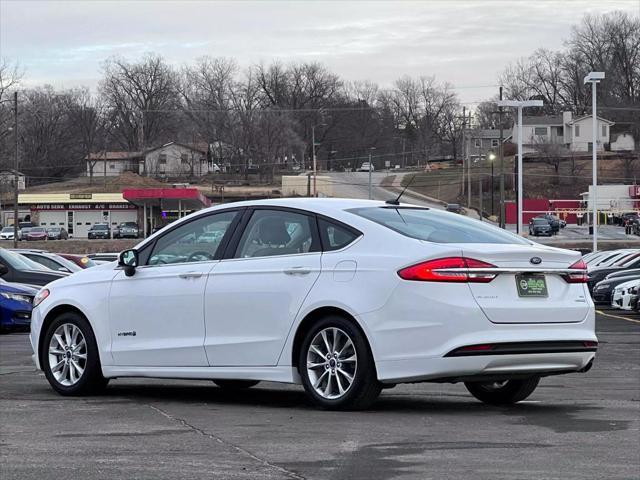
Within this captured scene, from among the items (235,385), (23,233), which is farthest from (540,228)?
(235,385)

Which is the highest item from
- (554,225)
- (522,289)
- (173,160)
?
(173,160)

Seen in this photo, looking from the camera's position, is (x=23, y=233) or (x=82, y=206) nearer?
(x=23, y=233)

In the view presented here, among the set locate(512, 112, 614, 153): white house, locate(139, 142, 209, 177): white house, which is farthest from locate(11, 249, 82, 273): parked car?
locate(512, 112, 614, 153): white house

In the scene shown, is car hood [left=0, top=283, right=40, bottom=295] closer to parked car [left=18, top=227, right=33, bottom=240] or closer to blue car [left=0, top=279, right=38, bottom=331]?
blue car [left=0, top=279, right=38, bottom=331]

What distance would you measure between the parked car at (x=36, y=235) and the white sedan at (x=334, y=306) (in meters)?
75.9

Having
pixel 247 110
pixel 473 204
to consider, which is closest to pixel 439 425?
pixel 473 204

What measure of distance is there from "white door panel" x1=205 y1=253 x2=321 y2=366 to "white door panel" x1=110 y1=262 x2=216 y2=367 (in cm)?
15

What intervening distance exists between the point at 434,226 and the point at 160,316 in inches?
95.2

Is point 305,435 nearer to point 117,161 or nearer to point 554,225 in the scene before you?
point 554,225

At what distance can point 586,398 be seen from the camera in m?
9.48

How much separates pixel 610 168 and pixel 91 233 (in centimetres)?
6259

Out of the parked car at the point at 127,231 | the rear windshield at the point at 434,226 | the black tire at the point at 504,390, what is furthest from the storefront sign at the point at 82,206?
the rear windshield at the point at 434,226

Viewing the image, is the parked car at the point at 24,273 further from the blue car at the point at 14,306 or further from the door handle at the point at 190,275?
the door handle at the point at 190,275

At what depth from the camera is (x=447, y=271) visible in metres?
7.70
